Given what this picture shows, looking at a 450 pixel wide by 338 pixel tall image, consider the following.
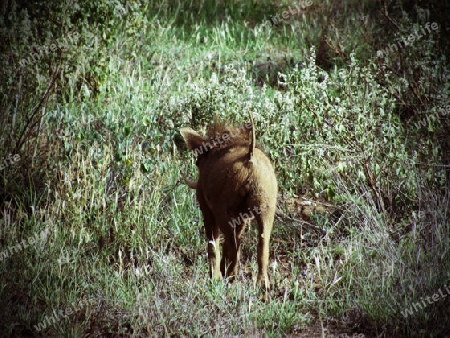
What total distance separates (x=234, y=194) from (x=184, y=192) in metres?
1.96

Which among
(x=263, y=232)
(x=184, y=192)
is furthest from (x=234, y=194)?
(x=184, y=192)

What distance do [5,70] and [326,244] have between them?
353 centimetres

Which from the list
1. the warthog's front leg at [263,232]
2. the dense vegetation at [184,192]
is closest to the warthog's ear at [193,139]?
the warthog's front leg at [263,232]

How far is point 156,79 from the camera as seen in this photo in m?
8.13

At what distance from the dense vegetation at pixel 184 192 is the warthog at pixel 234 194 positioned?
242 mm

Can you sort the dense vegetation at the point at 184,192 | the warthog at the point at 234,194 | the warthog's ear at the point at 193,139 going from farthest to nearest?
the warthog's ear at the point at 193,139 < the dense vegetation at the point at 184,192 < the warthog at the point at 234,194

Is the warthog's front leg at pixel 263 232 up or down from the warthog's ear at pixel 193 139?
down

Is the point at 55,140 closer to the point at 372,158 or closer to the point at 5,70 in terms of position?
the point at 5,70

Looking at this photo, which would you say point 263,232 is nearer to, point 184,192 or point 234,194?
point 234,194

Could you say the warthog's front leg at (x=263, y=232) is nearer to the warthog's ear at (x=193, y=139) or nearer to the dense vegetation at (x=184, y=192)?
the dense vegetation at (x=184, y=192)

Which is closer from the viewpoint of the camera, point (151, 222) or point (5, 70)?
point (151, 222)

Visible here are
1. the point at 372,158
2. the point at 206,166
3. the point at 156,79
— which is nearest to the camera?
the point at 206,166

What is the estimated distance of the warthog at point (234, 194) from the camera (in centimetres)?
→ 456

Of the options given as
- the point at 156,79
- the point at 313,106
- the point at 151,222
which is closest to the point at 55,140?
the point at 151,222
